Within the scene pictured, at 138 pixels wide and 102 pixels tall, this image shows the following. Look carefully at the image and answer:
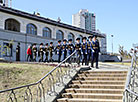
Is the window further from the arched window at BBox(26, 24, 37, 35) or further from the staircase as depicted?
the staircase

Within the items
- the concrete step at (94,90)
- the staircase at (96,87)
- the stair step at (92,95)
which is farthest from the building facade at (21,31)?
the stair step at (92,95)

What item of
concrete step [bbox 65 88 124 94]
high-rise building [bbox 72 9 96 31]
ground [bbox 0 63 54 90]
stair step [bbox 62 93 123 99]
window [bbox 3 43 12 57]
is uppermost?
high-rise building [bbox 72 9 96 31]

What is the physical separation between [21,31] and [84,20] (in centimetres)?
7913

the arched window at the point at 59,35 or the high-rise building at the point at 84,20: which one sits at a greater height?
the high-rise building at the point at 84,20

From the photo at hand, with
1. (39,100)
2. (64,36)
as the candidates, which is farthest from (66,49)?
(64,36)

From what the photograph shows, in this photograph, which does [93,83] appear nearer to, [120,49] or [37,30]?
[37,30]

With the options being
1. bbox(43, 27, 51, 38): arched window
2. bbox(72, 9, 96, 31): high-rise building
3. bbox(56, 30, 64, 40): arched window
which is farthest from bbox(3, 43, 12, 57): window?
bbox(72, 9, 96, 31): high-rise building

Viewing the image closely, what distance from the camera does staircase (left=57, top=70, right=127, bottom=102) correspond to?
7.87 meters

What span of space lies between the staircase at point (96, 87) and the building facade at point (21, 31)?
16011 millimetres

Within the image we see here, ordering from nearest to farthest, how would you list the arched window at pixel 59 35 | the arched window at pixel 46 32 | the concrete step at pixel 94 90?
the concrete step at pixel 94 90
the arched window at pixel 46 32
the arched window at pixel 59 35

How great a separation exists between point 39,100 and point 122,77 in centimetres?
418

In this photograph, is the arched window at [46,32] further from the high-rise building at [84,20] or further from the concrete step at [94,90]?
the high-rise building at [84,20]

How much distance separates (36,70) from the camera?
41.1 feet

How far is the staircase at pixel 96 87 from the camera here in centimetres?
787
